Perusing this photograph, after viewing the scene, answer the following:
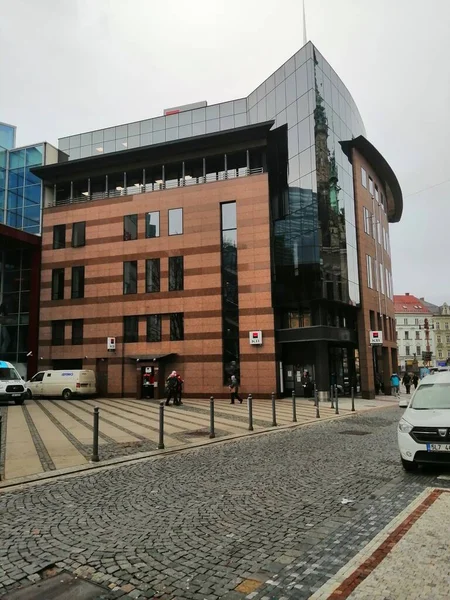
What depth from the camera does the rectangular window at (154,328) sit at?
2992 centimetres

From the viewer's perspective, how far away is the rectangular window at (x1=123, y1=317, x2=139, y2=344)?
30516mm

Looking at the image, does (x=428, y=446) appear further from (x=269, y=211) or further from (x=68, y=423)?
(x=269, y=211)

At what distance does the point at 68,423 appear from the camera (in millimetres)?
15383

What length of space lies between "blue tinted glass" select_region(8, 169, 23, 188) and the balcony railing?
318 centimetres

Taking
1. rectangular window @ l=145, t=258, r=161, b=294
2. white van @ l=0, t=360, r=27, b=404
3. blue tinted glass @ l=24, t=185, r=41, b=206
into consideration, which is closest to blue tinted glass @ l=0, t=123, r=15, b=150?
blue tinted glass @ l=24, t=185, r=41, b=206

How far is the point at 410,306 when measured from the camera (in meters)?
95.6

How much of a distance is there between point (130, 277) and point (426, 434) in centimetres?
2599

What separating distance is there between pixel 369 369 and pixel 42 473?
25978 millimetres

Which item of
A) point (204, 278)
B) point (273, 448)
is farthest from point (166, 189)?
point (273, 448)

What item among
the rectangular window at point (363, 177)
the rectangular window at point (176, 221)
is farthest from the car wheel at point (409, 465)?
the rectangular window at point (363, 177)

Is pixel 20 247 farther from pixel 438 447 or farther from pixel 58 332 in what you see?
pixel 438 447

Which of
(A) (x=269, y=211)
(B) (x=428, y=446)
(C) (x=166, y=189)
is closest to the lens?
(B) (x=428, y=446)

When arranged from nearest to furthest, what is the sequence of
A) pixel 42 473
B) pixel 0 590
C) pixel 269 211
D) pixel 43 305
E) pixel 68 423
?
1. pixel 0 590
2. pixel 42 473
3. pixel 68 423
4. pixel 269 211
5. pixel 43 305

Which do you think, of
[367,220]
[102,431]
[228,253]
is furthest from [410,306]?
[102,431]
